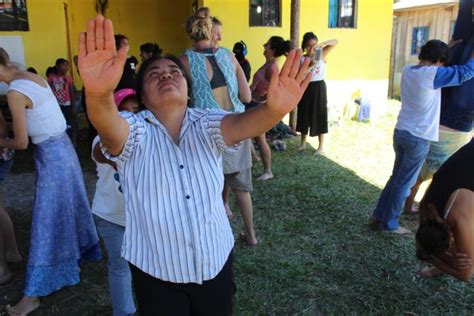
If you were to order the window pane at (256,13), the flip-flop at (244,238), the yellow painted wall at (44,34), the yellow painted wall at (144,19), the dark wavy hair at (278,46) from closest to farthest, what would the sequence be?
the flip-flop at (244,238), the dark wavy hair at (278,46), the yellow painted wall at (44,34), the window pane at (256,13), the yellow painted wall at (144,19)

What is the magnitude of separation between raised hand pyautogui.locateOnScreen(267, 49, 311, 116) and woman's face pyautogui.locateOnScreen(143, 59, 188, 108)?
407mm

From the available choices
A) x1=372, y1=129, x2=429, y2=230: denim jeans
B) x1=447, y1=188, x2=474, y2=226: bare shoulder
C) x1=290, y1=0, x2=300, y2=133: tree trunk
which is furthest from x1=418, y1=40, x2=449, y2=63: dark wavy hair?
x1=290, y1=0, x2=300, y2=133: tree trunk

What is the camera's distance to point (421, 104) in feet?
11.8

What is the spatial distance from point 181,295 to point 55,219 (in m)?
1.69

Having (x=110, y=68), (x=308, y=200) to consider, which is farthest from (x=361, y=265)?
(x=110, y=68)

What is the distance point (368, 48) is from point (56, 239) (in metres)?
8.41

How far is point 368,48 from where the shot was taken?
9570 mm

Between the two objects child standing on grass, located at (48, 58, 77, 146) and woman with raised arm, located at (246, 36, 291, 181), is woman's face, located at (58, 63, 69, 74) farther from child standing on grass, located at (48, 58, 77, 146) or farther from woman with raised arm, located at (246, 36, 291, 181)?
woman with raised arm, located at (246, 36, 291, 181)

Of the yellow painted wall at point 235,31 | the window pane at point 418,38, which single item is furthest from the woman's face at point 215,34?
the window pane at point 418,38

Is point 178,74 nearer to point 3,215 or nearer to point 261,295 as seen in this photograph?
point 261,295

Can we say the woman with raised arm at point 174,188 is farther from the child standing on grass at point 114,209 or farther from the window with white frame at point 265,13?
the window with white frame at point 265,13

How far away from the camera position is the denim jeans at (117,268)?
2.32 meters

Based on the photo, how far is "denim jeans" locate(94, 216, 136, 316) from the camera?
2320 mm

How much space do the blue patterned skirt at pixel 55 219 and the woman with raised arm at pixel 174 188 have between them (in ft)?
4.91
